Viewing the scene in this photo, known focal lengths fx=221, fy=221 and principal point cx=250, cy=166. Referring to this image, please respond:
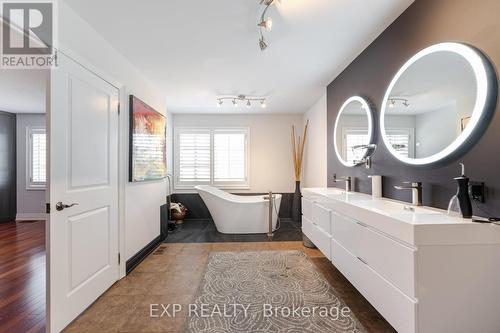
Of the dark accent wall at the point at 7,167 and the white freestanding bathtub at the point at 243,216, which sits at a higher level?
the dark accent wall at the point at 7,167

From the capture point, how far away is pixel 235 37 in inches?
84.4

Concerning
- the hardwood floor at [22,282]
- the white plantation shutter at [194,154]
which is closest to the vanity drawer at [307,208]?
the white plantation shutter at [194,154]

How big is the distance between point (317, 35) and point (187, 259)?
297cm

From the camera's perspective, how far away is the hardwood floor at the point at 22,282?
1728mm

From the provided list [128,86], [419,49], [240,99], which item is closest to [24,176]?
[128,86]

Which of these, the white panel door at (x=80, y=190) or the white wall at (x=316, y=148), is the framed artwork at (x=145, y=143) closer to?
the white panel door at (x=80, y=190)

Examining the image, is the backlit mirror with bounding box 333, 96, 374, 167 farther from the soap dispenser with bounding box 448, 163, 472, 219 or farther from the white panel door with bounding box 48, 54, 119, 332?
the white panel door with bounding box 48, 54, 119, 332

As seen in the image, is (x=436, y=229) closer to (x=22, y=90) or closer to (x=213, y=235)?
(x=213, y=235)

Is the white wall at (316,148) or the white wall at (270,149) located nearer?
the white wall at (316,148)

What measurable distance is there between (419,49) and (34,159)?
6.91 m

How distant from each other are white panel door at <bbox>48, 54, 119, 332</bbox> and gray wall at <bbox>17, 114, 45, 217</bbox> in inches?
163

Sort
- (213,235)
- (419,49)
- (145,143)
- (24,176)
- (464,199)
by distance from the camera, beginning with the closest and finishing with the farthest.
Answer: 1. (464,199)
2. (419,49)
3. (145,143)
4. (213,235)
5. (24,176)

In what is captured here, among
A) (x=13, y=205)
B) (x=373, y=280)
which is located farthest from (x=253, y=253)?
(x=13, y=205)

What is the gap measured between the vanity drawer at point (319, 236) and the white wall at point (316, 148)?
946mm
